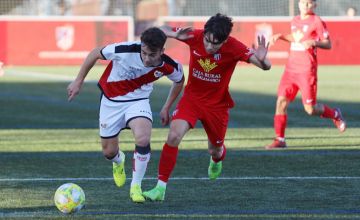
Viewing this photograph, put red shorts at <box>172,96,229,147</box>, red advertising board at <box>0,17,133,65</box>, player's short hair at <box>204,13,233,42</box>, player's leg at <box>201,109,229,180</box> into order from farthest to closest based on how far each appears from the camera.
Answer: red advertising board at <box>0,17,133,65</box>, player's leg at <box>201,109,229,180</box>, red shorts at <box>172,96,229,147</box>, player's short hair at <box>204,13,233,42</box>

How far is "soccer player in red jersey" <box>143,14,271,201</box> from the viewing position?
8352 millimetres

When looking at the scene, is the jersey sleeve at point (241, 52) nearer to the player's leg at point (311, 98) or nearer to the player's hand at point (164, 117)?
the player's hand at point (164, 117)

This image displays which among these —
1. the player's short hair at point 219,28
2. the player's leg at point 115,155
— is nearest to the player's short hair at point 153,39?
the player's short hair at point 219,28

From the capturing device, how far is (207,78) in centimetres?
880

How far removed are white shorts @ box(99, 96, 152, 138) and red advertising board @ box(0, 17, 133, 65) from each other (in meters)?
25.1

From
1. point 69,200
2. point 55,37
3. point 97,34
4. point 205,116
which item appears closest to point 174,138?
point 205,116

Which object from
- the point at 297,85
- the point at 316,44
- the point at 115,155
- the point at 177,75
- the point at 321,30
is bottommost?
the point at 297,85

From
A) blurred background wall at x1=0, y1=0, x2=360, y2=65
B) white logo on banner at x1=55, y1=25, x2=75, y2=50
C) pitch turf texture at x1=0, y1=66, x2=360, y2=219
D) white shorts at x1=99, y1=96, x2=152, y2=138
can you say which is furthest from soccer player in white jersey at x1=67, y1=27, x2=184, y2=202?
white logo on banner at x1=55, y1=25, x2=75, y2=50

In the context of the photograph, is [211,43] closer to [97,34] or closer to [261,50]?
[261,50]

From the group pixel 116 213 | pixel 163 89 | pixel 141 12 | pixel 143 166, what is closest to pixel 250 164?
pixel 143 166

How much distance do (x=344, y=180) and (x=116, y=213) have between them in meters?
2.89

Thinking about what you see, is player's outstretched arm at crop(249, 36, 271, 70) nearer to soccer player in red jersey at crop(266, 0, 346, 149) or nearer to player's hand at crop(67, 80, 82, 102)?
player's hand at crop(67, 80, 82, 102)

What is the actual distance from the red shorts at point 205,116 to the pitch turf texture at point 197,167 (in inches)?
20.4

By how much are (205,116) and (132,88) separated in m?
0.73
